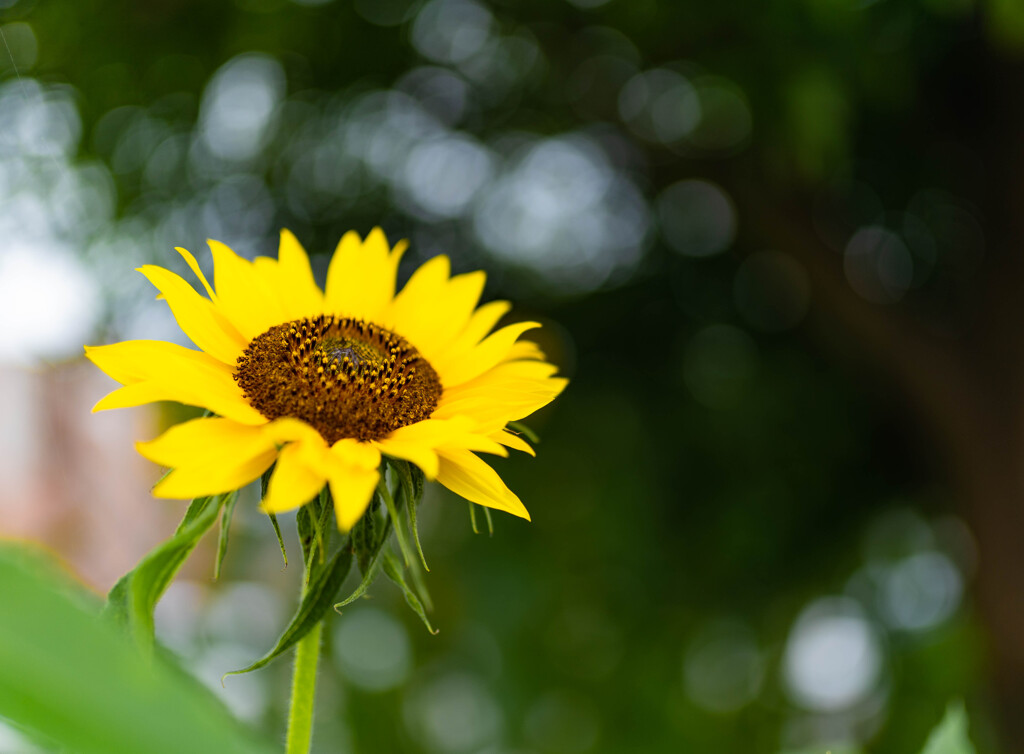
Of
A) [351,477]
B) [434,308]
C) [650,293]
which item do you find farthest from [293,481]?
[650,293]

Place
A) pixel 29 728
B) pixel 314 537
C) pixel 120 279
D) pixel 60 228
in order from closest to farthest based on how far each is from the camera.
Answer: pixel 29 728
pixel 314 537
pixel 60 228
pixel 120 279

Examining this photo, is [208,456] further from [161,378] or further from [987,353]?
[987,353]

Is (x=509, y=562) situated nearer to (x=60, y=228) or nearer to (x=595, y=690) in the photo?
(x=595, y=690)

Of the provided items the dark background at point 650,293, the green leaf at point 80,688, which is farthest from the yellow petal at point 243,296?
the dark background at point 650,293

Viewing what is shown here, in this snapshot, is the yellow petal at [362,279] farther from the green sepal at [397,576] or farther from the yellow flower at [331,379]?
the green sepal at [397,576]

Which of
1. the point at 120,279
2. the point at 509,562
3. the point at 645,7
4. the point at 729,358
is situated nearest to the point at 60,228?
the point at 120,279

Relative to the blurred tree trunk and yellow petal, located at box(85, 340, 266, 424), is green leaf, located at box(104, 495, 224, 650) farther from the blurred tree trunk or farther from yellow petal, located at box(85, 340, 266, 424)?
the blurred tree trunk
